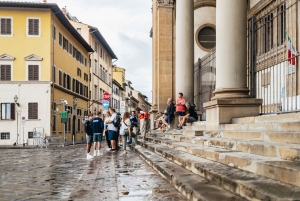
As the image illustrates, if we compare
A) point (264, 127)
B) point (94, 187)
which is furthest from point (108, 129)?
point (264, 127)

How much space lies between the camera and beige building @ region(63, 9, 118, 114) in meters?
53.5

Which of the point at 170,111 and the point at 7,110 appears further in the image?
the point at 7,110

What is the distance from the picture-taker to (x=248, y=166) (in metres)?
5.20

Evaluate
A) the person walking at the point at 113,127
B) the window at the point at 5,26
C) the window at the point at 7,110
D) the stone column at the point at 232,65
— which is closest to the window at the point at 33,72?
the window at the point at 7,110

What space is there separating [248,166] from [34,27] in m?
34.2

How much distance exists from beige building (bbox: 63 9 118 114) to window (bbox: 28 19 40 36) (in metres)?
16.3

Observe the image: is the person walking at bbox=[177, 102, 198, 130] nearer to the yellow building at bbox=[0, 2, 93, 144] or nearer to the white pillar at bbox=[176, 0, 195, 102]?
the white pillar at bbox=[176, 0, 195, 102]

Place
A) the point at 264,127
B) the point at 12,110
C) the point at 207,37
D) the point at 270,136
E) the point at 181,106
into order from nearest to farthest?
the point at 270,136
the point at 264,127
the point at 181,106
the point at 207,37
the point at 12,110

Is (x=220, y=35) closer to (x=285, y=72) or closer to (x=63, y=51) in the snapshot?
(x=285, y=72)

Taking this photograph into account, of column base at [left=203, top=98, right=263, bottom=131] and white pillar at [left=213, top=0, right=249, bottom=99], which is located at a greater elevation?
white pillar at [left=213, top=0, right=249, bottom=99]

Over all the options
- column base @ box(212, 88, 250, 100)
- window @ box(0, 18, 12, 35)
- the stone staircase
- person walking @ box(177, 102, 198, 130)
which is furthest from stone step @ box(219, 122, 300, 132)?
window @ box(0, 18, 12, 35)

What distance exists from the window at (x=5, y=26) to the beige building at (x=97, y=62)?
55.6 feet

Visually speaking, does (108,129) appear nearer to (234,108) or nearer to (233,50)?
(234,108)

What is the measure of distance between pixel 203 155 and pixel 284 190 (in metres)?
3.80
